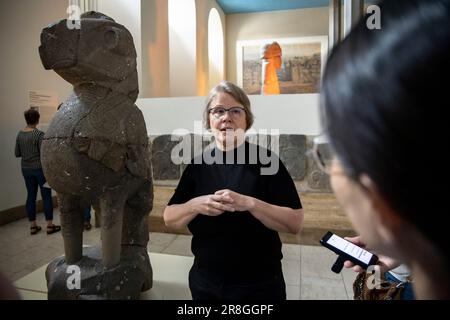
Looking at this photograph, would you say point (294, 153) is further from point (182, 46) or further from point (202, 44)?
point (202, 44)

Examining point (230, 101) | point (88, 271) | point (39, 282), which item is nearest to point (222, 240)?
point (230, 101)

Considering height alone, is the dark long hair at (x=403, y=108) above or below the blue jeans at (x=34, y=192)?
above

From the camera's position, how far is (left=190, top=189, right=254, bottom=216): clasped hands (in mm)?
1110

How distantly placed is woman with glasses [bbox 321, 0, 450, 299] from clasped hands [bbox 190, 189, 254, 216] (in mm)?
730

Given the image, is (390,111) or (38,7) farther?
(38,7)

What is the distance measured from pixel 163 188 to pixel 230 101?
2390 millimetres

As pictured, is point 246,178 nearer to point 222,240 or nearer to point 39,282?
point 222,240

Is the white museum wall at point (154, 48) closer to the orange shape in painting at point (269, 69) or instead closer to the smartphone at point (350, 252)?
the orange shape in painting at point (269, 69)

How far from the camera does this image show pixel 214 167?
1271 mm

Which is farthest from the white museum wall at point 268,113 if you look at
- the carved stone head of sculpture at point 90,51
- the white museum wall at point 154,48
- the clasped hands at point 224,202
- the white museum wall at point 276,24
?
the white museum wall at point 276,24

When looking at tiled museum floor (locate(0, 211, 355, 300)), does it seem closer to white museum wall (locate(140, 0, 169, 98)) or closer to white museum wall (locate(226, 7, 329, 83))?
white museum wall (locate(140, 0, 169, 98))

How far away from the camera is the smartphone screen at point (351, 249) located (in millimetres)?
1029

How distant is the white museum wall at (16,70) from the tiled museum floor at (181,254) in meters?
0.60

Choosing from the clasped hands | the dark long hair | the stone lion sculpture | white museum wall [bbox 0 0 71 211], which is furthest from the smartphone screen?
white museum wall [bbox 0 0 71 211]
